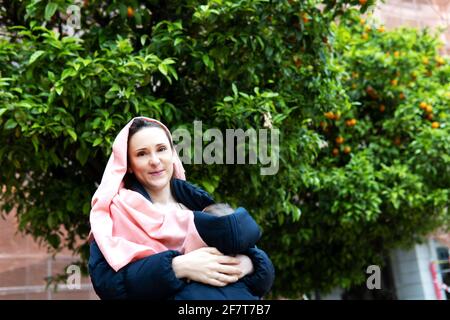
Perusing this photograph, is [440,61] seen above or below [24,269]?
above

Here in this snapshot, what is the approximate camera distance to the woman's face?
207 cm

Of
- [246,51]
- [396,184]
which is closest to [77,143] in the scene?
[246,51]

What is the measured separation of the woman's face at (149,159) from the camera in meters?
2.07

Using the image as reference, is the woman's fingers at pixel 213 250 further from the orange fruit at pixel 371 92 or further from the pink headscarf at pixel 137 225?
the orange fruit at pixel 371 92

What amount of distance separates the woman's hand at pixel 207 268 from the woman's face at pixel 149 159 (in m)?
0.32

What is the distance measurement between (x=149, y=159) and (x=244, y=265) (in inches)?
18.6

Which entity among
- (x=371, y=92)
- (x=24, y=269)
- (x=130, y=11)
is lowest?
(x=24, y=269)

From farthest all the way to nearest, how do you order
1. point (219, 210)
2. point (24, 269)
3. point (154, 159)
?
point (24, 269), point (154, 159), point (219, 210)

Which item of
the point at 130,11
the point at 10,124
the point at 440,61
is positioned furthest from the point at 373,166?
the point at 10,124

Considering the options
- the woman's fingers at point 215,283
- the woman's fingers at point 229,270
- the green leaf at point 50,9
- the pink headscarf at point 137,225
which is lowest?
the woman's fingers at point 215,283

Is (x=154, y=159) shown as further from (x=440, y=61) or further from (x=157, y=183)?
(x=440, y=61)

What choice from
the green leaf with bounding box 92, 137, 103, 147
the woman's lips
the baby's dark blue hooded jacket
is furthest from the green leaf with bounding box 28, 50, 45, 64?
the baby's dark blue hooded jacket

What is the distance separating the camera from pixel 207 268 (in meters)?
1.83

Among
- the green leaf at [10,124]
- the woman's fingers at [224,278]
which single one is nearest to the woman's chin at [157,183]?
the woman's fingers at [224,278]
